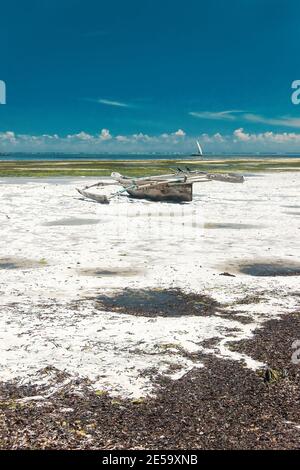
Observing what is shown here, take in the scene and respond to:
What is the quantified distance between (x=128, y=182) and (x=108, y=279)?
20.5 meters

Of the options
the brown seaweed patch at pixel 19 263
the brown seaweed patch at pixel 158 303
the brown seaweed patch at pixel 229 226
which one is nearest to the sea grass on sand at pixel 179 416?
the brown seaweed patch at pixel 158 303

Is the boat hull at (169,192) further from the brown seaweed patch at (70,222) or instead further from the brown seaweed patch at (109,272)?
the brown seaweed patch at (109,272)

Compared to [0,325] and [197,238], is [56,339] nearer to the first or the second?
[0,325]

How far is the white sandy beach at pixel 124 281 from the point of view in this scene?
25.9ft

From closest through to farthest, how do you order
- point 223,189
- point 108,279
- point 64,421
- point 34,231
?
point 64,421, point 108,279, point 34,231, point 223,189

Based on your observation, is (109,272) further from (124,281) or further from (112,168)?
(112,168)

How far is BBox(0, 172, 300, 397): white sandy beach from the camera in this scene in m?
7.89

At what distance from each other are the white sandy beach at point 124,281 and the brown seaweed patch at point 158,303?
287 millimetres

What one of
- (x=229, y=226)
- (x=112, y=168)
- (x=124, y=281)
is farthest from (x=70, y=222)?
(x=112, y=168)

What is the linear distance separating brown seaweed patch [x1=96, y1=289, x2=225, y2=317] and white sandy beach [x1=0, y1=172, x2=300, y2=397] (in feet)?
0.94

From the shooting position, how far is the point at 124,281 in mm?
12672

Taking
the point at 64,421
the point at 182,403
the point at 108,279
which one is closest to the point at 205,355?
the point at 182,403

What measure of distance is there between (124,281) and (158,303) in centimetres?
192

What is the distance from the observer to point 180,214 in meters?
25.9
